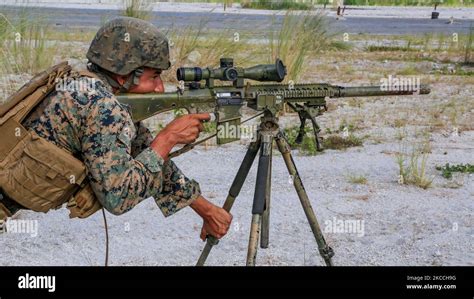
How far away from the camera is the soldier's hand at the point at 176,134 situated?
11.5 ft

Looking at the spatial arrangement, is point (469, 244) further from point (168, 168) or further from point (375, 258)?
point (168, 168)

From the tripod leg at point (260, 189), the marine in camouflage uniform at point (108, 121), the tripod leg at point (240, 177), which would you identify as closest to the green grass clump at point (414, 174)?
the tripod leg at point (240, 177)

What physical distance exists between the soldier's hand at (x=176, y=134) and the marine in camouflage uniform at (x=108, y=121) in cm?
5

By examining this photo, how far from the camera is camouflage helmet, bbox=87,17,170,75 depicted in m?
3.51

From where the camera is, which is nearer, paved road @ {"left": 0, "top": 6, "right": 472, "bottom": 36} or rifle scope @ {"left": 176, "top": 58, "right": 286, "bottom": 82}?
rifle scope @ {"left": 176, "top": 58, "right": 286, "bottom": 82}

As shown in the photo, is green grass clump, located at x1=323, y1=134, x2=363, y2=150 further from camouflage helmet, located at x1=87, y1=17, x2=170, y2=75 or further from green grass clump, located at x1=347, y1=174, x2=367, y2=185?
camouflage helmet, located at x1=87, y1=17, x2=170, y2=75

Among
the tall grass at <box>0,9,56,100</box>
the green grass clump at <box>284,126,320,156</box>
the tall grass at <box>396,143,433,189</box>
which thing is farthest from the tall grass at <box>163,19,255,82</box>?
the tall grass at <box>396,143,433,189</box>

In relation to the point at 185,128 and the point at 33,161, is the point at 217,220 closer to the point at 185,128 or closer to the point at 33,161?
the point at 185,128

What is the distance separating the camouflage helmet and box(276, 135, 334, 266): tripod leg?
0.72 metres

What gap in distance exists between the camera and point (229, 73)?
3.84 meters

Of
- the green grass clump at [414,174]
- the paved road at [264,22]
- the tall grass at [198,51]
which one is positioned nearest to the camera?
the green grass clump at [414,174]

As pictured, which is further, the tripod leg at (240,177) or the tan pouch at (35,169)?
the tripod leg at (240,177)

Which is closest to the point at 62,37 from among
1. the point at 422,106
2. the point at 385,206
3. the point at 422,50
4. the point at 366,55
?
the point at 366,55

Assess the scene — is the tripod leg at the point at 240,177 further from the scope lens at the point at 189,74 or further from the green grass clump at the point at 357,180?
the green grass clump at the point at 357,180
